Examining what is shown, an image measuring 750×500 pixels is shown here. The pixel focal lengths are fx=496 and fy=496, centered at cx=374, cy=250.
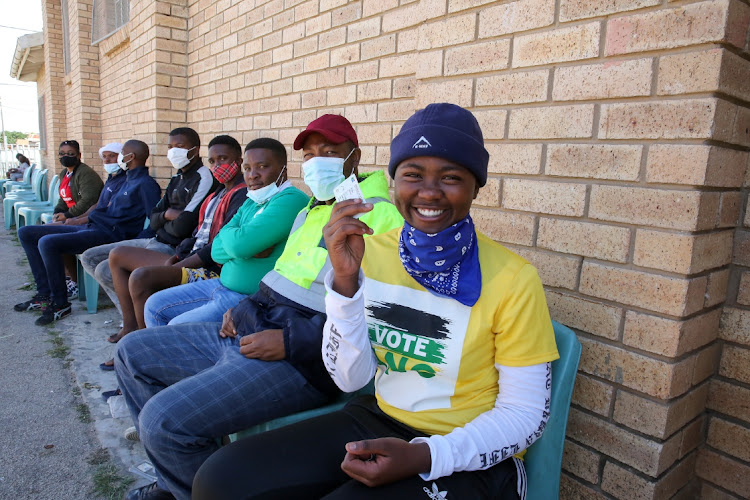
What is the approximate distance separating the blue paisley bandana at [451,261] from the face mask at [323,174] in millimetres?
883

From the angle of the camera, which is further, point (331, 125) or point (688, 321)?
point (331, 125)

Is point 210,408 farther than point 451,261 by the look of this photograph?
Yes

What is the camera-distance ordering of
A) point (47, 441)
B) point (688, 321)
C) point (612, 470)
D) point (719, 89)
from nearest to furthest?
point (719, 89), point (688, 321), point (612, 470), point (47, 441)

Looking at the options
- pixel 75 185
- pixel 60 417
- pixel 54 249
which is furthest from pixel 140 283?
pixel 75 185

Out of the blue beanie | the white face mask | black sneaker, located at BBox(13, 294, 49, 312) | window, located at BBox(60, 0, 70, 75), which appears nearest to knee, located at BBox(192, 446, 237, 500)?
the blue beanie

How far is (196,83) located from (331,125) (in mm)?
3621

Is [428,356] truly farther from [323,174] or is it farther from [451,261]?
[323,174]

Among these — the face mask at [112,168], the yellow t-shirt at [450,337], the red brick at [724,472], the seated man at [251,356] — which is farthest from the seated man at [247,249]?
the face mask at [112,168]

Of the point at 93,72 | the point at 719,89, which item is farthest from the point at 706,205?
the point at 93,72

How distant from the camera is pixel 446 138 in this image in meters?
1.39

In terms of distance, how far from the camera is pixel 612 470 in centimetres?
168

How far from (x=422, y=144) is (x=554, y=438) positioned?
3.20 ft

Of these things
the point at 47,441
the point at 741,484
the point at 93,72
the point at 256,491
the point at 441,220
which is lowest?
the point at 47,441

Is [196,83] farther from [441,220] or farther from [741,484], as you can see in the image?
[741,484]
